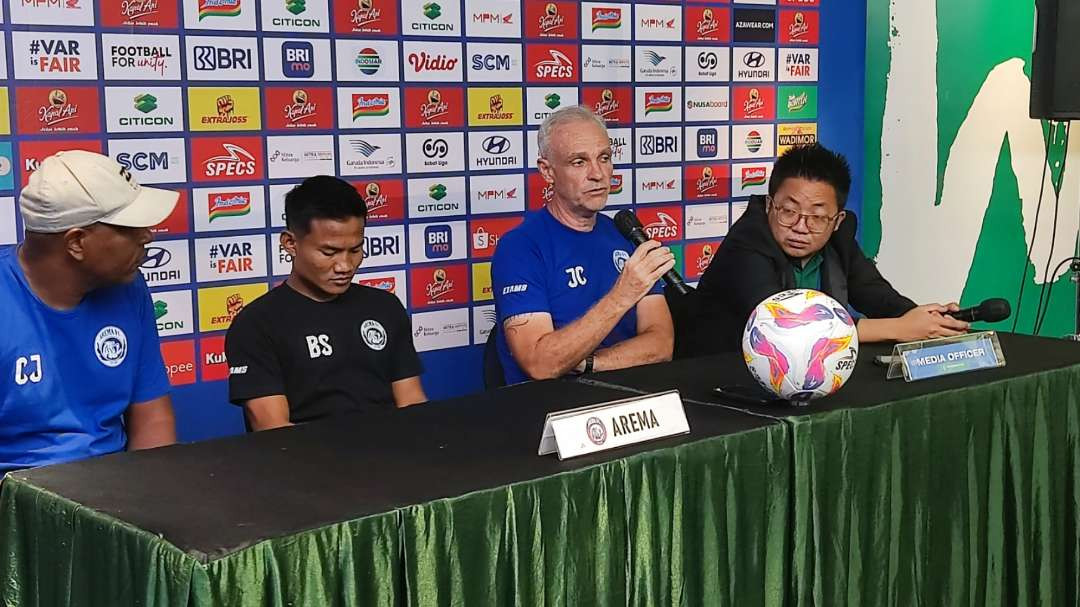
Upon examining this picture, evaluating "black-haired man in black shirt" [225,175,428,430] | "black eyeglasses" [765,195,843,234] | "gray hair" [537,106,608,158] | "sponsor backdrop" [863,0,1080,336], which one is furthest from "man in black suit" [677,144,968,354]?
"sponsor backdrop" [863,0,1080,336]

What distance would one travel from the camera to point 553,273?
8.78 ft

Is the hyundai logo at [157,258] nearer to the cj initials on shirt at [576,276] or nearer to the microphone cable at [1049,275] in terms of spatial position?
the cj initials on shirt at [576,276]

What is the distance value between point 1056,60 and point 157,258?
2.72 metres

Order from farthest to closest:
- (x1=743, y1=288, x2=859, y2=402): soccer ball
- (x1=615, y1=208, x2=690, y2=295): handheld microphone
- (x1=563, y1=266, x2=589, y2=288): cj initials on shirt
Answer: (x1=563, y1=266, x2=589, y2=288): cj initials on shirt → (x1=615, y1=208, x2=690, y2=295): handheld microphone → (x1=743, y1=288, x2=859, y2=402): soccer ball

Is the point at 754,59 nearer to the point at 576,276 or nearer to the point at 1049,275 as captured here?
the point at 1049,275

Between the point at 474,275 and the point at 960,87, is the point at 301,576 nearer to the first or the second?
the point at 474,275

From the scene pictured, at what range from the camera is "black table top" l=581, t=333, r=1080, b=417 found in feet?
6.04

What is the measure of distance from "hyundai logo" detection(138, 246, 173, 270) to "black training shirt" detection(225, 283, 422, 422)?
1.95 ft

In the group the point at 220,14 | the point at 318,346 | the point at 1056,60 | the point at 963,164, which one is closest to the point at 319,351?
the point at 318,346

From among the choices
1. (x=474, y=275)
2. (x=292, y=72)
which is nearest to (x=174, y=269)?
(x=292, y=72)

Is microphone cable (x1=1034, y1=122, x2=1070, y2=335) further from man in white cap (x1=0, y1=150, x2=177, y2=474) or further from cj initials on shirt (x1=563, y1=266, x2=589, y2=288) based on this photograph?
man in white cap (x1=0, y1=150, x2=177, y2=474)

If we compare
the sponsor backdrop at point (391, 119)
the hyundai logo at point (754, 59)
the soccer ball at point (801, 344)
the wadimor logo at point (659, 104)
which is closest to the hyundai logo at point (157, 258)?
the sponsor backdrop at point (391, 119)

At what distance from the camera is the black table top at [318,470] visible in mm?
1306

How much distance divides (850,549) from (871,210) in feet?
9.16
